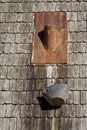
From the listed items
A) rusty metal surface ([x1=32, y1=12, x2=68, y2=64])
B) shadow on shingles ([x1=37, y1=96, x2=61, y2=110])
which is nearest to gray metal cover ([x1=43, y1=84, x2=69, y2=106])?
shadow on shingles ([x1=37, y1=96, x2=61, y2=110])

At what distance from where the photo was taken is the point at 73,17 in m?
5.89

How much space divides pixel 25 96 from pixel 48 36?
0.89m

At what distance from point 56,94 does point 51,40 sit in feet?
2.82

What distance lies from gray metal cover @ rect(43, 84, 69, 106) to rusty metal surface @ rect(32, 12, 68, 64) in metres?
0.45

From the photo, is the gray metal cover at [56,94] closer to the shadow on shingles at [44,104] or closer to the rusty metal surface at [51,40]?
the shadow on shingles at [44,104]

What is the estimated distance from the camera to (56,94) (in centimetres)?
520

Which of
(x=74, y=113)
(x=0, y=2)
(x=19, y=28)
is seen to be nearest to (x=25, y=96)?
(x=74, y=113)

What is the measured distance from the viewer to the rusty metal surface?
18.5ft

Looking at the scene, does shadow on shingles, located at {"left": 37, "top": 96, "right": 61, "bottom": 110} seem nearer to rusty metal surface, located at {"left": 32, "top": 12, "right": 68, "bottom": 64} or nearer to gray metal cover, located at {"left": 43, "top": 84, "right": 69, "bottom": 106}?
gray metal cover, located at {"left": 43, "top": 84, "right": 69, "bottom": 106}

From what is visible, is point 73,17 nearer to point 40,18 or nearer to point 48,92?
point 40,18

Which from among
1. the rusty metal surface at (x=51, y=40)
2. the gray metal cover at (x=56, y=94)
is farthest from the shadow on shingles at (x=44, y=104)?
the rusty metal surface at (x=51, y=40)

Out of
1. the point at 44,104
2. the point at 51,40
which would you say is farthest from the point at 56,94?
the point at 51,40

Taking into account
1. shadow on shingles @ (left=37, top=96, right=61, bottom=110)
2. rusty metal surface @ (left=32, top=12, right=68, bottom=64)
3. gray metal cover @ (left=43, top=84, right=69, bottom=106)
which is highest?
rusty metal surface @ (left=32, top=12, right=68, bottom=64)

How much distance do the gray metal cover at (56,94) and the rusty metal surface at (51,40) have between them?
17.8 inches
